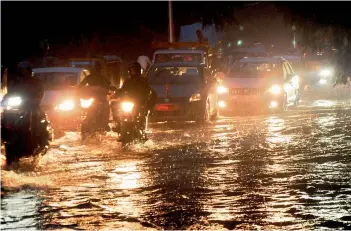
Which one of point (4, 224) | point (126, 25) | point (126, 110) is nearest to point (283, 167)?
point (126, 110)

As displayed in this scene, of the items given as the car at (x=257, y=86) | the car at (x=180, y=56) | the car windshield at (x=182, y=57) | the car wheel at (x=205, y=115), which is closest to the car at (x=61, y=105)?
the car wheel at (x=205, y=115)

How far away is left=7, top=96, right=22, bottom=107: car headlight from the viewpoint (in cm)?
1378

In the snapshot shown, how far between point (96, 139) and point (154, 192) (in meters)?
7.27

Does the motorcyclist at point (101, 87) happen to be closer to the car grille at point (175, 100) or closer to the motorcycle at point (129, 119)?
the motorcycle at point (129, 119)

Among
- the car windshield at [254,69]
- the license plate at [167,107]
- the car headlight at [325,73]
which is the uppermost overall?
the car headlight at [325,73]

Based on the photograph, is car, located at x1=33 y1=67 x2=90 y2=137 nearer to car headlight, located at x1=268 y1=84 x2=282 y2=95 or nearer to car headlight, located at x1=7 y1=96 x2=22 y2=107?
car headlight, located at x1=7 y1=96 x2=22 y2=107

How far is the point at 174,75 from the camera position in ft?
77.5

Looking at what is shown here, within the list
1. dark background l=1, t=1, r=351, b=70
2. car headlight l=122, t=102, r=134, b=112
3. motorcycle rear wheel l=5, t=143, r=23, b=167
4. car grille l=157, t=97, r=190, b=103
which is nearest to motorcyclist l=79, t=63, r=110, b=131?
car headlight l=122, t=102, r=134, b=112

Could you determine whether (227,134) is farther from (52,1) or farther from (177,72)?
(52,1)

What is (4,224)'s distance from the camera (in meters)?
8.85

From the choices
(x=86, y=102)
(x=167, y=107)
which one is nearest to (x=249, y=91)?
(x=167, y=107)

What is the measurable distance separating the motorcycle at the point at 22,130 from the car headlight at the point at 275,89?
12.6 m

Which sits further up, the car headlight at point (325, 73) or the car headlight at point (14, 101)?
the car headlight at point (325, 73)

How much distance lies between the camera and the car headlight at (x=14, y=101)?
1378 cm
